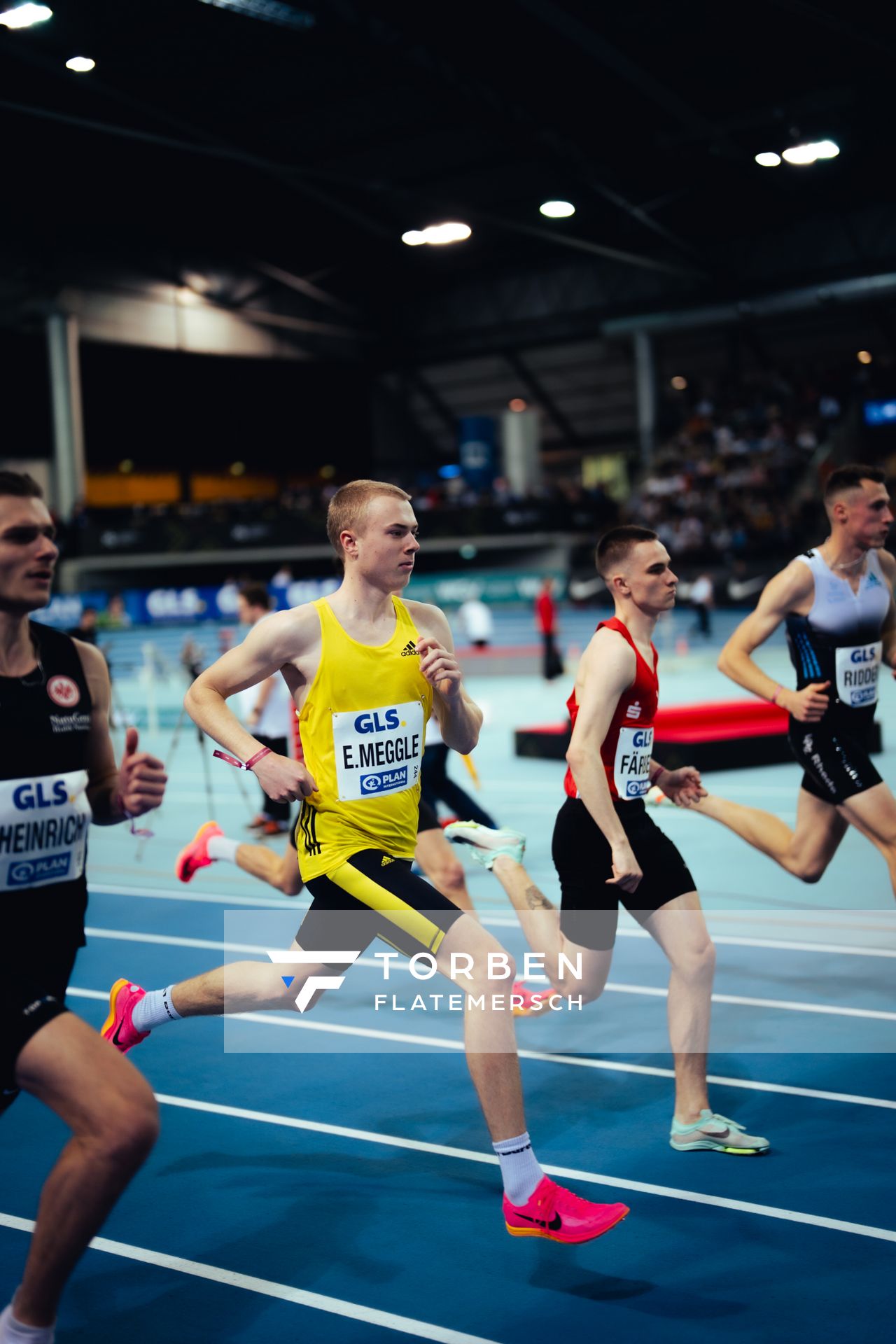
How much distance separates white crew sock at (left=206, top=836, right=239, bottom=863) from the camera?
238 inches

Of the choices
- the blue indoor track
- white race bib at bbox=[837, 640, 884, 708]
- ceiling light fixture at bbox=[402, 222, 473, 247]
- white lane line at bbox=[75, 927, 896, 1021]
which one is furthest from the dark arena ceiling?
the blue indoor track

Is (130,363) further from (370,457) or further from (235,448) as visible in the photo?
(370,457)

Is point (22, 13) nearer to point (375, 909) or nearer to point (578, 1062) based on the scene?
point (578, 1062)

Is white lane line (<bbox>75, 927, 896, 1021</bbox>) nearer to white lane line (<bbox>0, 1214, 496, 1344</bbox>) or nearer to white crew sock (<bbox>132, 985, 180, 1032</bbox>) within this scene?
white crew sock (<bbox>132, 985, 180, 1032</bbox>)

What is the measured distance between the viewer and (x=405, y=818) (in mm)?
3777

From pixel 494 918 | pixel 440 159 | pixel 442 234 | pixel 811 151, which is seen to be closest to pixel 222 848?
pixel 494 918

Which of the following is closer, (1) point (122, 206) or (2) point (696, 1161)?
(2) point (696, 1161)

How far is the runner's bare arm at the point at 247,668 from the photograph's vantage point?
3.67 meters

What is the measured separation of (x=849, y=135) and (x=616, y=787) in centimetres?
2928

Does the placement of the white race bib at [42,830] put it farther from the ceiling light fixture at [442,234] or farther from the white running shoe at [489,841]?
the ceiling light fixture at [442,234]

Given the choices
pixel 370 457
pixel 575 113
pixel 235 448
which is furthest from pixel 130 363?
pixel 575 113

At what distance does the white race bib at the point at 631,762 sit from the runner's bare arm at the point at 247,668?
1117 mm

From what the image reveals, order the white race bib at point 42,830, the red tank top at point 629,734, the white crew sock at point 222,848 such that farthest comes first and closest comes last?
the white crew sock at point 222,848, the red tank top at point 629,734, the white race bib at point 42,830

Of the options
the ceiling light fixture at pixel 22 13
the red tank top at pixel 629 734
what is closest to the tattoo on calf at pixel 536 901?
the red tank top at pixel 629 734
